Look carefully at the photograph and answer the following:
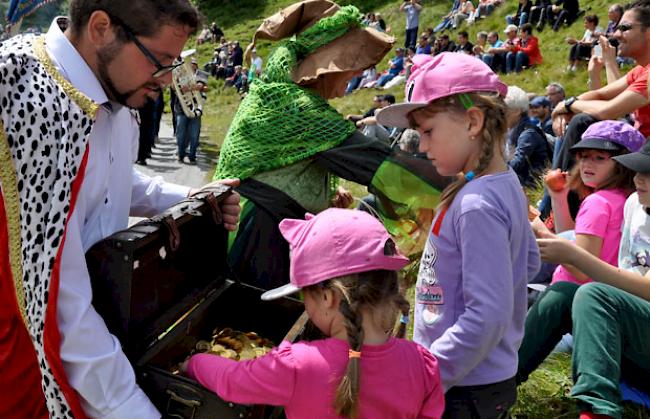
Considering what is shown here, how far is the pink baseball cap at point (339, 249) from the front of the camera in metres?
1.66

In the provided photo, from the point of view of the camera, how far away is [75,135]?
1.62 meters

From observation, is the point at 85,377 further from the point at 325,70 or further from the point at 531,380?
the point at 531,380

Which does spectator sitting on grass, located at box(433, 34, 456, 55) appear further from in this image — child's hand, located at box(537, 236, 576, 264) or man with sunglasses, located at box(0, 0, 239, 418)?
man with sunglasses, located at box(0, 0, 239, 418)

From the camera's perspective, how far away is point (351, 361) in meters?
1.60

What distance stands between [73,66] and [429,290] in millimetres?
1281

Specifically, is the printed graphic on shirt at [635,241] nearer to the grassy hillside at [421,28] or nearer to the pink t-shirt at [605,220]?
the pink t-shirt at [605,220]

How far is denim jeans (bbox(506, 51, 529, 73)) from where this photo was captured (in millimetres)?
14445

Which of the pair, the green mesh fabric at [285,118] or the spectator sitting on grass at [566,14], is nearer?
the green mesh fabric at [285,118]

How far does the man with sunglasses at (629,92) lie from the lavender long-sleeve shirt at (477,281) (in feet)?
9.19

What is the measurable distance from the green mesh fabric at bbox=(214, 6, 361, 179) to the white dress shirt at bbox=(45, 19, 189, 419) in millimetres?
748

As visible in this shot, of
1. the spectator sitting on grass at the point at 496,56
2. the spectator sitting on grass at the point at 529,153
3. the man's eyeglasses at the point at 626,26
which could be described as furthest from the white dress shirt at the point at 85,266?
the spectator sitting on grass at the point at 496,56

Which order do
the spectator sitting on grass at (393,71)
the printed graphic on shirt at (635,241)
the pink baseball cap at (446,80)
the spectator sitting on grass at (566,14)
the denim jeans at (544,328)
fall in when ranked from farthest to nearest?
the spectator sitting on grass at (393,71) → the spectator sitting on grass at (566,14) → the denim jeans at (544,328) → the printed graphic on shirt at (635,241) → the pink baseball cap at (446,80)

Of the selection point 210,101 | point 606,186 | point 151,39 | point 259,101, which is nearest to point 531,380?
point 606,186

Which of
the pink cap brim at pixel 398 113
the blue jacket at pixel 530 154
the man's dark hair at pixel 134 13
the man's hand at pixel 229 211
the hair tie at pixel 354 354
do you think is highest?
→ the man's dark hair at pixel 134 13
